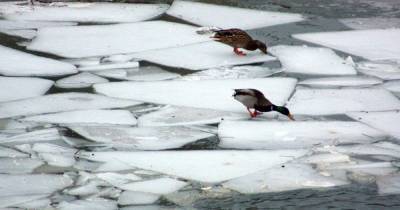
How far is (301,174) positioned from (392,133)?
756 millimetres

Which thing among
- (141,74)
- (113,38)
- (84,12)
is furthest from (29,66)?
(84,12)

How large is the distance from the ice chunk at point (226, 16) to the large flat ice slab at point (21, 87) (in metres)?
1.94

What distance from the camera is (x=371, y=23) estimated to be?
625 centimetres

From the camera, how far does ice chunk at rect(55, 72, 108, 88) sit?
4.58 m

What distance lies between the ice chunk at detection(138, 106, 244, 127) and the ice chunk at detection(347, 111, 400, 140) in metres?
0.64

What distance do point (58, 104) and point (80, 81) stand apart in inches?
18.6

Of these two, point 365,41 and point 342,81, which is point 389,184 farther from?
point 365,41

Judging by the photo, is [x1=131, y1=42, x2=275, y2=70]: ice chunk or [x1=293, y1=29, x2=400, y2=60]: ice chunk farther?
[x1=293, y1=29, x2=400, y2=60]: ice chunk

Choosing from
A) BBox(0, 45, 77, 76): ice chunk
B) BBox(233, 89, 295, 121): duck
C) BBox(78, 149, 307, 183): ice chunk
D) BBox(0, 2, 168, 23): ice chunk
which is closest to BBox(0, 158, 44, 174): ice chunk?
BBox(78, 149, 307, 183): ice chunk

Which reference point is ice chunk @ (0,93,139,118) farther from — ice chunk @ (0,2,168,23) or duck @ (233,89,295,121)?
ice chunk @ (0,2,168,23)

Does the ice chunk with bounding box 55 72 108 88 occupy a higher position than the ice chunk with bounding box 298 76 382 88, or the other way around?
the ice chunk with bounding box 298 76 382 88

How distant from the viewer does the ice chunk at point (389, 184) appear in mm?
3158

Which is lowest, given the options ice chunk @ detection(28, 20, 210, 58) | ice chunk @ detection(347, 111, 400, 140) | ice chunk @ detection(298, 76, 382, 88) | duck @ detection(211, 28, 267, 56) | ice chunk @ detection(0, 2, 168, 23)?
ice chunk @ detection(347, 111, 400, 140)

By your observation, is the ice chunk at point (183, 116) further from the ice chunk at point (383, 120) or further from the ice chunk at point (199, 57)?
the ice chunk at point (199, 57)
